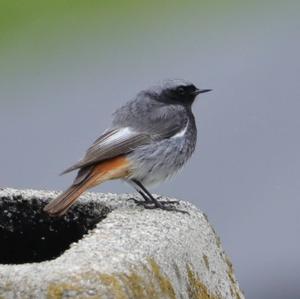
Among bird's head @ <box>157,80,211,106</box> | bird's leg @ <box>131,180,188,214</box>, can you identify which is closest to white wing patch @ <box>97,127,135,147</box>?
bird's leg @ <box>131,180,188,214</box>

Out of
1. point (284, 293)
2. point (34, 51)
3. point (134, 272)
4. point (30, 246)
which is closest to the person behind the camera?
point (134, 272)

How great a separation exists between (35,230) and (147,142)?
1.89 meters

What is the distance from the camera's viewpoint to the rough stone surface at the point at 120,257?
17.7 ft

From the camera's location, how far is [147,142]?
856cm

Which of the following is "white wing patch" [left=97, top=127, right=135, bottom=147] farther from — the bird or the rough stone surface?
the rough stone surface

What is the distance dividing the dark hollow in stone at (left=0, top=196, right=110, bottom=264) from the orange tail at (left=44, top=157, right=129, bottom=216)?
0.07 m

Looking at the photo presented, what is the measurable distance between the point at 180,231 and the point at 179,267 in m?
0.34

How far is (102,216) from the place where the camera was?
22.5 ft

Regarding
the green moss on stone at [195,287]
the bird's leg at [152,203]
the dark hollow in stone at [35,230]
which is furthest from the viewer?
the bird's leg at [152,203]

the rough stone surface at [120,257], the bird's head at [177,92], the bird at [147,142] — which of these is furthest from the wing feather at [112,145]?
the rough stone surface at [120,257]

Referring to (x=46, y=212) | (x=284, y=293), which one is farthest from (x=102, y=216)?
(x=284, y=293)

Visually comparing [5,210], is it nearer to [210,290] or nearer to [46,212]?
[46,212]

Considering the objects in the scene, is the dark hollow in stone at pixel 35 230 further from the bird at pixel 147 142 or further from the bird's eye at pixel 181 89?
the bird's eye at pixel 181 89

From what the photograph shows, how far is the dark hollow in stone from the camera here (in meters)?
6.73
